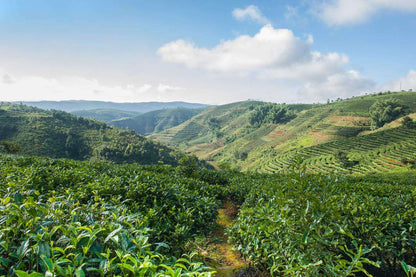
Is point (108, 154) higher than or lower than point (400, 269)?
lower

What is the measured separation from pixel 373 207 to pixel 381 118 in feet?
312

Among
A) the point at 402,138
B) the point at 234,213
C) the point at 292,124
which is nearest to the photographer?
the point at 234,213

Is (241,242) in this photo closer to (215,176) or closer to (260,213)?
(260,213)

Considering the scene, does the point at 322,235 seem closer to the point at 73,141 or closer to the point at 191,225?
the point at 191,225

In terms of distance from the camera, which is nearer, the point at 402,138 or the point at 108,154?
the point at 402,138

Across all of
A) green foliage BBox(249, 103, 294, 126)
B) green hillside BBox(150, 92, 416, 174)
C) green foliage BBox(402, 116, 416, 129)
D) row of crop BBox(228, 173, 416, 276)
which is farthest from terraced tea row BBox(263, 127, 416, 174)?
green foliage BBox(249, 103, 294, 126)

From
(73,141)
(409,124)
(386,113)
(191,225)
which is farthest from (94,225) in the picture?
(386,113)

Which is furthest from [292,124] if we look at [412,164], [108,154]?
[108,154]

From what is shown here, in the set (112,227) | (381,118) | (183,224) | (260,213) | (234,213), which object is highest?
(381,118)

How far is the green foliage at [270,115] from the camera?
441 feet

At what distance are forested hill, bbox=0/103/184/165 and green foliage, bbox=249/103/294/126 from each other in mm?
83510

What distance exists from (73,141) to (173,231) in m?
77.8

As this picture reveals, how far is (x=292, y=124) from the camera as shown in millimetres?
118500

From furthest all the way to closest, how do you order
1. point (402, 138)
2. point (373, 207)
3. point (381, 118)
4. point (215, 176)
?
point (381, 118)
point (402, 138)
point (215, 176)
point (373, 207)
